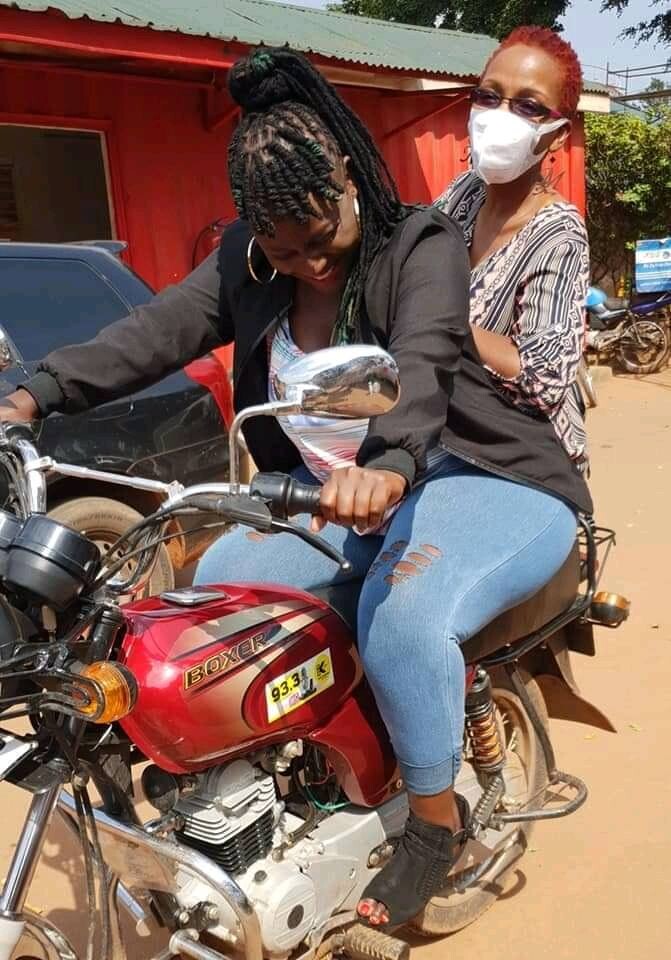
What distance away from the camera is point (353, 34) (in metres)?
9.91

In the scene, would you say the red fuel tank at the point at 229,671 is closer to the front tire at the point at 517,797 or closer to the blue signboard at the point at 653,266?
the front tire at the point at 517,797

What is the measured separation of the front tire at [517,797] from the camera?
2.76m

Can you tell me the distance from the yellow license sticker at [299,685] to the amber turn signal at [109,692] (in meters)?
0.33

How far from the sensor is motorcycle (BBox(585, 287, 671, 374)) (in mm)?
11625

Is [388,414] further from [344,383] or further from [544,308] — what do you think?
[544,308]

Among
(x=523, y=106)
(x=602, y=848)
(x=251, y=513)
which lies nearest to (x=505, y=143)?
(x=523, y=106)

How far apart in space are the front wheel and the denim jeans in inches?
386

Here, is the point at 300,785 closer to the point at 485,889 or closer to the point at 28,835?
the point at 28,835

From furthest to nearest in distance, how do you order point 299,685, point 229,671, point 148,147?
point 148,147 → point 299,685 → point 229,671

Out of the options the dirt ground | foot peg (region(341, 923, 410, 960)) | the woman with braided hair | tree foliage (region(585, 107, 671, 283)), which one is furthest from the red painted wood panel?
tree foliage (region(585, 107, 671, 283))

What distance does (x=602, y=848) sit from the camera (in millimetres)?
3203

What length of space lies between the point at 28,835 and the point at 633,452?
742 centimetres

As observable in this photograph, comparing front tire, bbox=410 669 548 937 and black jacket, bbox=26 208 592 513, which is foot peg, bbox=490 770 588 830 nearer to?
front tire, bbox=410 669 548 937

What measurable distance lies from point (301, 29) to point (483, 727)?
7864 millimetres
